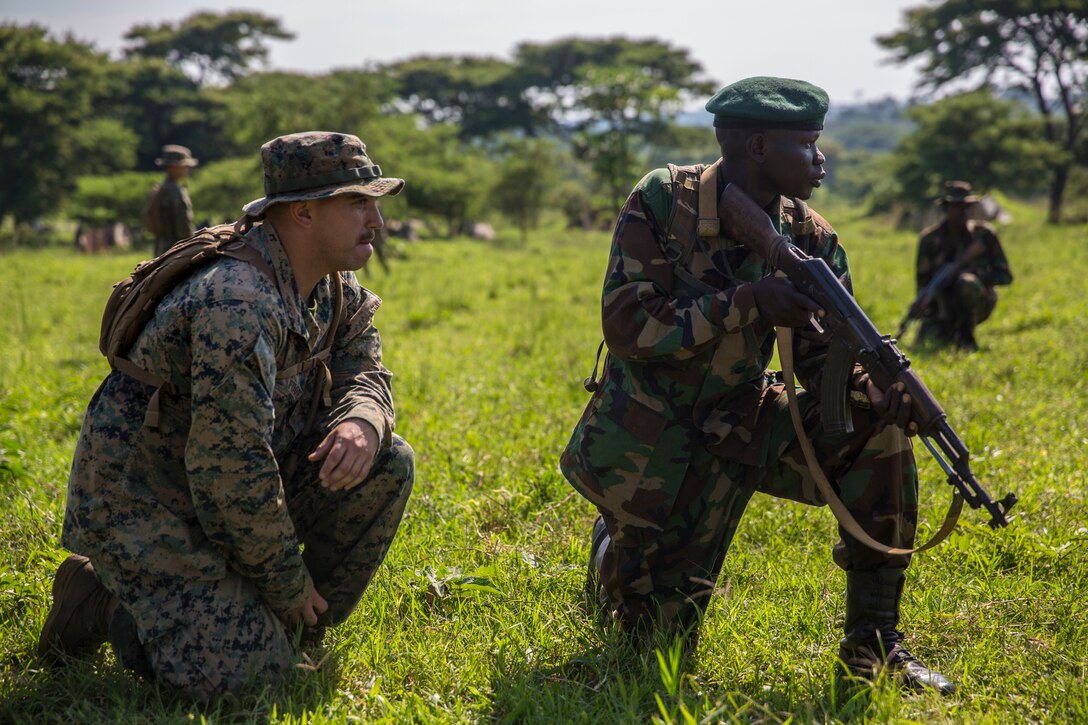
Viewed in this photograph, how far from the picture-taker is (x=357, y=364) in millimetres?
3131

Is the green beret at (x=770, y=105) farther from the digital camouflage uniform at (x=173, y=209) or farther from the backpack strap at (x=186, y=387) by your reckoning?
the digital camouflage uniform at (x=173, y=209)

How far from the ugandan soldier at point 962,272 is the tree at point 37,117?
30.9m

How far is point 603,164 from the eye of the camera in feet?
111

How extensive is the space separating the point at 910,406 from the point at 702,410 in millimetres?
688

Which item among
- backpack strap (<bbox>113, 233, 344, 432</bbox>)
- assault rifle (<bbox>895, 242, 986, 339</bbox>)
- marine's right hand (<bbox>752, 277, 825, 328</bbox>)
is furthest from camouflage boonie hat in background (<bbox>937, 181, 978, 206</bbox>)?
backpack strap (<bbox>113, 233, 344, 432</bbox>)

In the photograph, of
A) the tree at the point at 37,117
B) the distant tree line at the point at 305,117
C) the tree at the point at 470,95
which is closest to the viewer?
the distant tree line at the point at 305,117

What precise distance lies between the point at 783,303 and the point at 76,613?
230 cm

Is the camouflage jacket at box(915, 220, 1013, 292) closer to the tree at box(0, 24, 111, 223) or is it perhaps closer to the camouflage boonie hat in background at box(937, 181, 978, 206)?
the camouflage boonie hat in background at box(937, 181, 978, 206)

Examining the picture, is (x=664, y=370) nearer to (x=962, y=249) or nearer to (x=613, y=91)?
(x=962, y=249)

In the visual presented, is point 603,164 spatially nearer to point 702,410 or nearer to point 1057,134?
point 1057,134

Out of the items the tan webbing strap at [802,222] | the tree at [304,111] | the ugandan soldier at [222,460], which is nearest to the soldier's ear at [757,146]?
the tan webbing strap at [802,222]

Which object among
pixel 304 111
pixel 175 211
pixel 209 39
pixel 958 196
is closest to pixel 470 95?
pixel 209 39

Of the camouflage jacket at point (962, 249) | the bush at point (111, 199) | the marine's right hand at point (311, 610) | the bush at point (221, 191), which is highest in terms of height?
the camouflage jacket at point (962, 249)

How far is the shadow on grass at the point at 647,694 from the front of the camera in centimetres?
253
